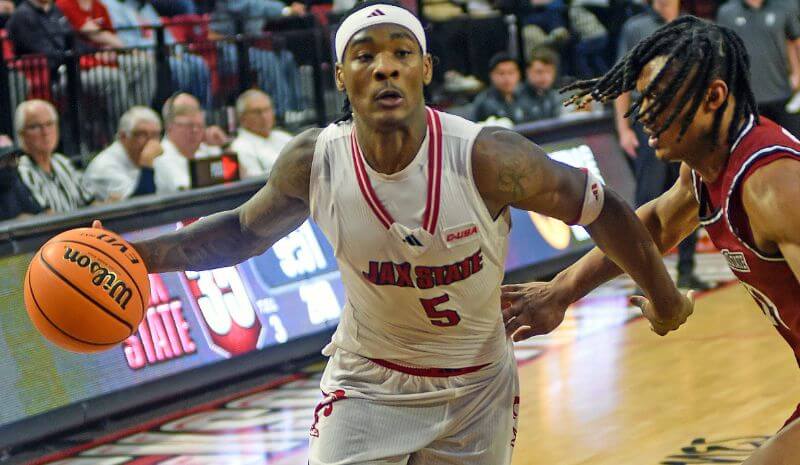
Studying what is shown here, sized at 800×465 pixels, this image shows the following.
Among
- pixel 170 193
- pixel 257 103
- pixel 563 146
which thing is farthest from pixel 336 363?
pixel 563 146

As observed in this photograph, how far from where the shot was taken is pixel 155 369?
7469 mm

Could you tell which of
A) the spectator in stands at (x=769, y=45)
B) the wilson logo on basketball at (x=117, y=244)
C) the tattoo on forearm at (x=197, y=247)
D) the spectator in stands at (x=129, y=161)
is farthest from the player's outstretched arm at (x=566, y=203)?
the spectator in stands at (x=769, y=45)

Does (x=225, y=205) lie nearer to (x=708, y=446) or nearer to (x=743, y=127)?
(x=708, y=446)

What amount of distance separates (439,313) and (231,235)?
0.75 m

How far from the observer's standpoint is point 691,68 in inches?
158

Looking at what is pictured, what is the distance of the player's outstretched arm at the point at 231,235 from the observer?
4.24 meters

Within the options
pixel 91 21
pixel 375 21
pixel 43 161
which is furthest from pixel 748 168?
pixel 91 21

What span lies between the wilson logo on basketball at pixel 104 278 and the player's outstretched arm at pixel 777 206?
188 cm

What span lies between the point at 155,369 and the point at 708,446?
9.88 feet

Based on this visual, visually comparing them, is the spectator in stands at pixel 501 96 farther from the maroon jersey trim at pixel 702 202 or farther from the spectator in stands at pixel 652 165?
the maroon jersey trim at pixel 702 202

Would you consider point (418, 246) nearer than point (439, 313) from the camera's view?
Yes

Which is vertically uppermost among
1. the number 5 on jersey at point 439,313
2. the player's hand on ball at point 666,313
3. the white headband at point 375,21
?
the white headband at point 375,21

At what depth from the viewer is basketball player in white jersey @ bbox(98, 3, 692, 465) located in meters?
3.93

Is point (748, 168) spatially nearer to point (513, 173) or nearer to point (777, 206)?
point (777, 206)
